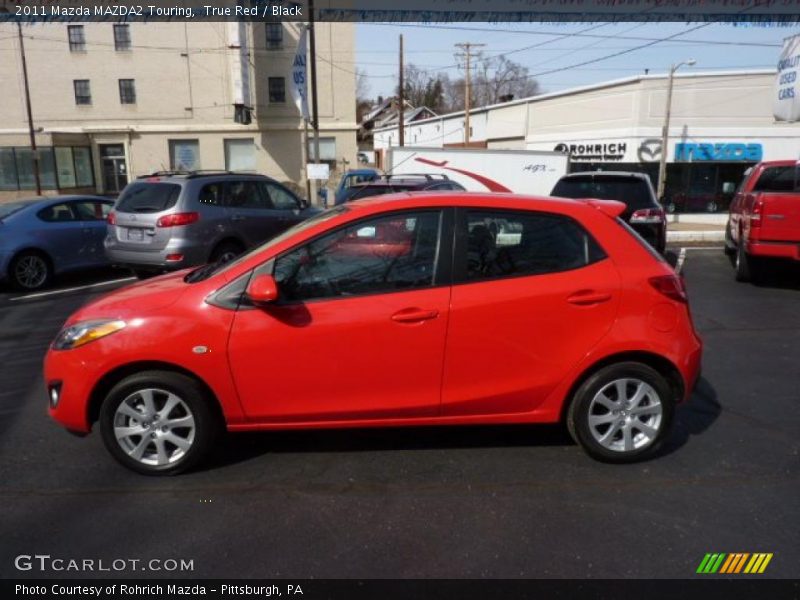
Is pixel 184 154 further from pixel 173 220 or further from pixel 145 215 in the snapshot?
pixel 173 220

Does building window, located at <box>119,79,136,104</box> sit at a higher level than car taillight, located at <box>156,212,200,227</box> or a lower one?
higher

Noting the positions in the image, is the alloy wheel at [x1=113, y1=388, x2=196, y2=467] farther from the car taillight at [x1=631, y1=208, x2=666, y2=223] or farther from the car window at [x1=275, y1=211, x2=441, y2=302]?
the car taillight at [x1=631, y1=208, x2=666, y2=223]

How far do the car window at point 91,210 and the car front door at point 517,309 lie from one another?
8.28 meters

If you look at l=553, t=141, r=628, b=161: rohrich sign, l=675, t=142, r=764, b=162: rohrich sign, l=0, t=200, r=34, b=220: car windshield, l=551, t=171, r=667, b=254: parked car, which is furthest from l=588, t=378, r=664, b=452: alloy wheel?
l=675, t=142, r=764, b=162: rohrich sign

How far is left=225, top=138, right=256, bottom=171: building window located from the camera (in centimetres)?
3759

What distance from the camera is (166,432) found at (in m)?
3.62

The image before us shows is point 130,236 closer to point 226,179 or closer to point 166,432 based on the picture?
point 226,179

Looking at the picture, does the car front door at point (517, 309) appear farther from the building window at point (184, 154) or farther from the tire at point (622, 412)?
the building window at point (184, 154)

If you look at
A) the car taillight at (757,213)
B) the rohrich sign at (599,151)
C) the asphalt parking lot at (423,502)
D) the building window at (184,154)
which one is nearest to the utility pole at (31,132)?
the building window at (184,154)

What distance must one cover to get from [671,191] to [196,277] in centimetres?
2606

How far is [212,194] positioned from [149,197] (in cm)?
84

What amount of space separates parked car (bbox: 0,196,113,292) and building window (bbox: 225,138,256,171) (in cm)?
2862

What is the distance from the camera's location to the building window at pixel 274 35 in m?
35.6
